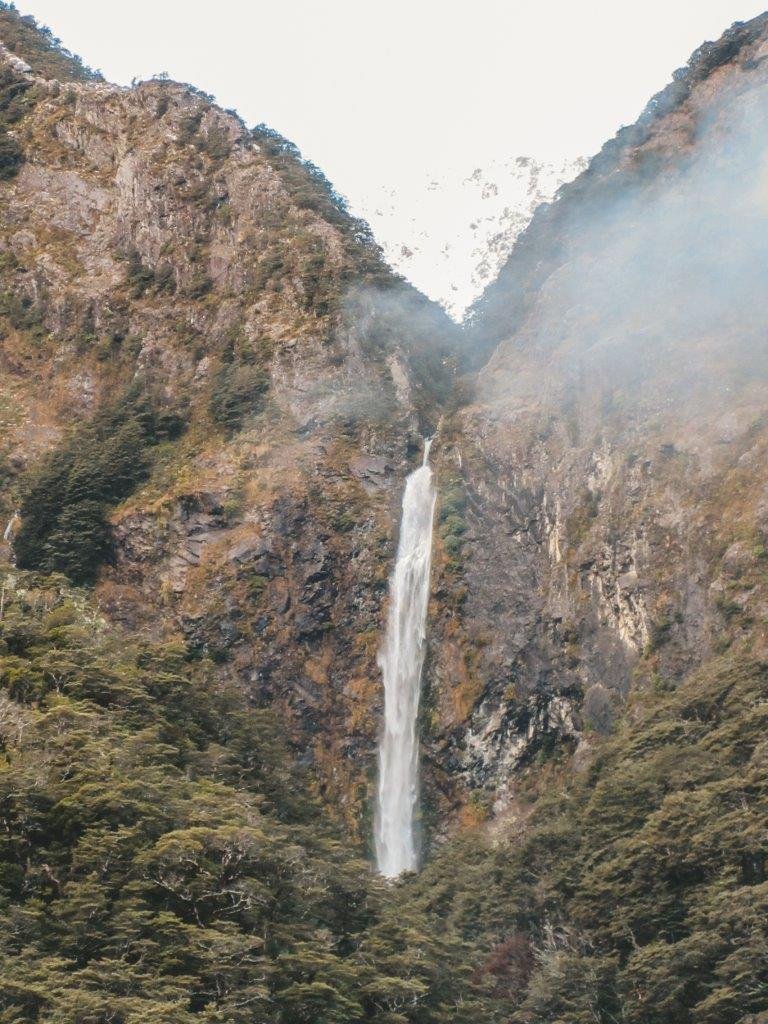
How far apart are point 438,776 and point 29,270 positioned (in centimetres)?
4085

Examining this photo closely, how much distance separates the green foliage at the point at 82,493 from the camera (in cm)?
6456

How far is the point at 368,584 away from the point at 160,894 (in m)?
31.5

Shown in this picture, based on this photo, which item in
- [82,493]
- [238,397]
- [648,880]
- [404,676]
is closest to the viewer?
[648,880]

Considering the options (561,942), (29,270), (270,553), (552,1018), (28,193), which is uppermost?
(28,193)

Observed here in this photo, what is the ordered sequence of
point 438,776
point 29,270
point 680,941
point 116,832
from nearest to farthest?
point 116,832, point 680,941, point 438,776, point 29,270

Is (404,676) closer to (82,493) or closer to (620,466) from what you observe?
(620,466)

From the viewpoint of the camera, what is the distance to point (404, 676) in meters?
60.0

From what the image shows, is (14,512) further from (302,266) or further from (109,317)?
(302,266)

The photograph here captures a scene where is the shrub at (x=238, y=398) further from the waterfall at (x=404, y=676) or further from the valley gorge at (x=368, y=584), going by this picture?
the waterfall at (x=404, y=676)

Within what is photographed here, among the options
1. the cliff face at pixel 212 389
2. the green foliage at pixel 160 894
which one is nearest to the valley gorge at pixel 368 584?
the green foliage at pixel 160 894

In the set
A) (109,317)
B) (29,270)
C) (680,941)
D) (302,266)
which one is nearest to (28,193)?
(29,270)

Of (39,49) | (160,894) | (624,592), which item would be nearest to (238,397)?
(624,592)

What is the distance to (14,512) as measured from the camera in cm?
6800

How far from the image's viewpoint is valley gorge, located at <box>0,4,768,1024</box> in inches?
1313
